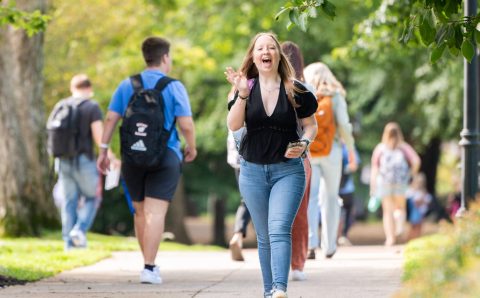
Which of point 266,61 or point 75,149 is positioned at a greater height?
point 266,61

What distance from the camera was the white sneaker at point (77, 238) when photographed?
13766 millimetres

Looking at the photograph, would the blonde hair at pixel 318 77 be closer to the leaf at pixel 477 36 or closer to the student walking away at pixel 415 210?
the leaf at pixel 477 36

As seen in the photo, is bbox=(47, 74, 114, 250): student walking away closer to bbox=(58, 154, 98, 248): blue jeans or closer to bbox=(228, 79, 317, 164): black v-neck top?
bbox=(58, 154, 98, 248): blue jeans

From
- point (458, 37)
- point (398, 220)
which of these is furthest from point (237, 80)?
point (398, 220)

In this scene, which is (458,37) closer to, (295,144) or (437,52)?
(437,52)

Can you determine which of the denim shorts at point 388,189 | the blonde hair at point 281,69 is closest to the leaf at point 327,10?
the blonde hair at point 281,69

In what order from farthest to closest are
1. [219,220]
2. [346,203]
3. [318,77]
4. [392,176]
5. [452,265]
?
[219,220] < [346,203] < [392,176] < [318,77] < [452,265]

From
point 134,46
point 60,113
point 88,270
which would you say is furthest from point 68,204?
point 134,46

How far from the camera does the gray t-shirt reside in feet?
45.0

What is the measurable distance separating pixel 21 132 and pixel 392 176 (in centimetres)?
501

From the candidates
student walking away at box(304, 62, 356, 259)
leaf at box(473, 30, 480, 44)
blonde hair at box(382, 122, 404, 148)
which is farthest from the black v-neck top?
blonde hair at box(382, 122, 404, 148)

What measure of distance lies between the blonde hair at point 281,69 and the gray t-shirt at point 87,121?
6228mm

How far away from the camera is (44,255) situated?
40.6 feet

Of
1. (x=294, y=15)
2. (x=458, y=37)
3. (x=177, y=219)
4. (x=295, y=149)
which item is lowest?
(x=177, y=219)
